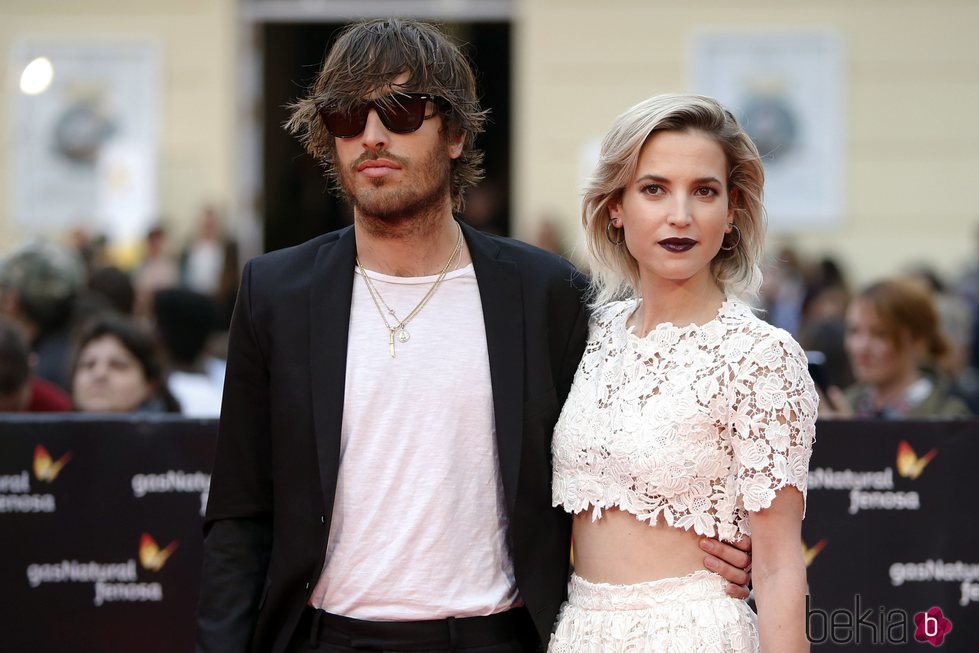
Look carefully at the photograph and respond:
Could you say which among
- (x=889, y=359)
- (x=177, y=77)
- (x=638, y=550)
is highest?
(x=177, y=77)

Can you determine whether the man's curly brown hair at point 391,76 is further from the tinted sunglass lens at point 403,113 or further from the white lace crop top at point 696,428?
the white lace crop top at point 696,428

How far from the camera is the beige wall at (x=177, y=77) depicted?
1256cm

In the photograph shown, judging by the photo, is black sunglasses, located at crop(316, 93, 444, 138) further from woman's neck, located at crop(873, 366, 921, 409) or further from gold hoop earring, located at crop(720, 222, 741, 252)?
woman's neck, located at crop(873, 366, 921, 409)

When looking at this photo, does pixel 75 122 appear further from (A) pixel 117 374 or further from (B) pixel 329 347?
(B) pixel 329 347

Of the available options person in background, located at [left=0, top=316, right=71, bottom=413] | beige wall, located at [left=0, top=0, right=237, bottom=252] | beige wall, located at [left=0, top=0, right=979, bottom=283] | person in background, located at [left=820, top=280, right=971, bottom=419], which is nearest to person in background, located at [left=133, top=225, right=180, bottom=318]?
beige wall, located at [left=0, top=0, right=237, bottom=252]

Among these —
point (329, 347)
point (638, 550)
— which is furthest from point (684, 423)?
point (329, 347)

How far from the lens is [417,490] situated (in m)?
2.94

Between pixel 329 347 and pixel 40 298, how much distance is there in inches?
139

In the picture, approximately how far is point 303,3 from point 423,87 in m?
10.5

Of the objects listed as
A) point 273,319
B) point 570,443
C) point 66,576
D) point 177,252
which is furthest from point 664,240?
point 177,252

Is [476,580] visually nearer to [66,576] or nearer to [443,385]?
[443,385]

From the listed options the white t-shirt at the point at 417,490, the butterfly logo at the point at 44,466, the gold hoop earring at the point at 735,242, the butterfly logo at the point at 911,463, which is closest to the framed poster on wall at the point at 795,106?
the butterfly logo at the point at 911,463

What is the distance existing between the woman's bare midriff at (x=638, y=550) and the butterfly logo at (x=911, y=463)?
1.37 meters

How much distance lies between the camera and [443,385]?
118 inches
